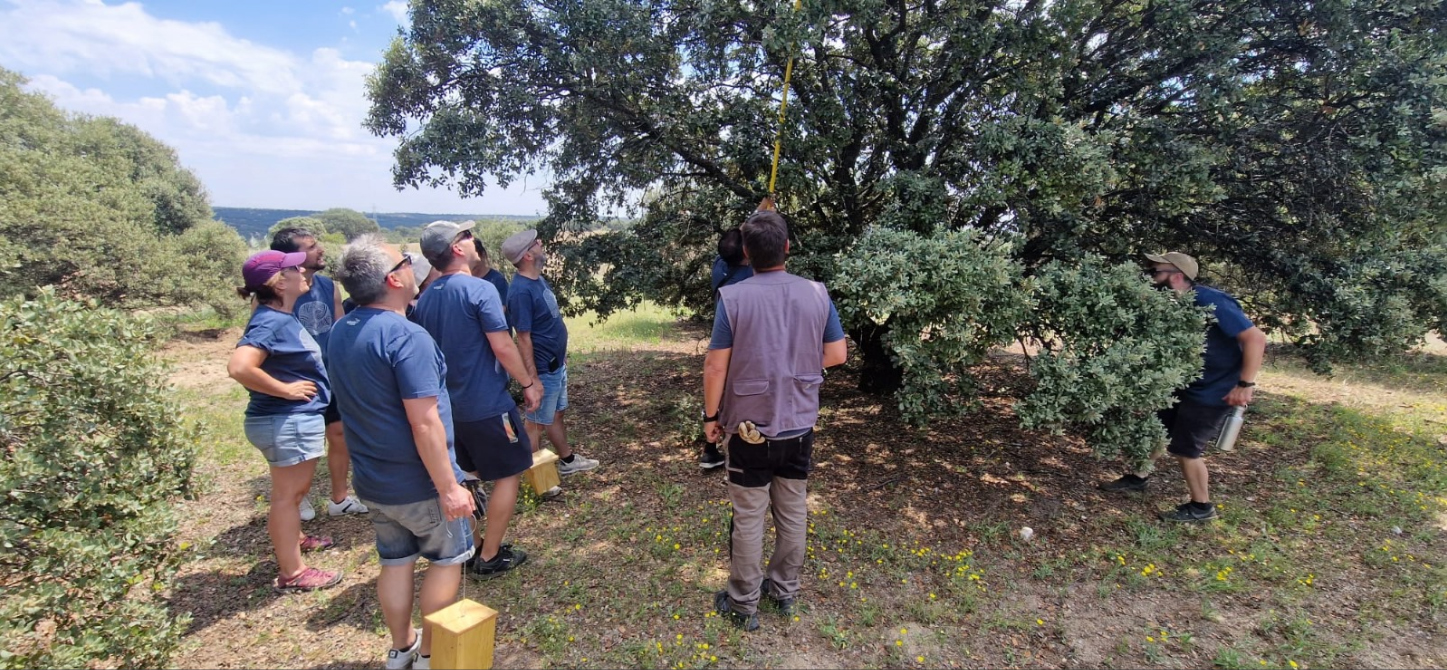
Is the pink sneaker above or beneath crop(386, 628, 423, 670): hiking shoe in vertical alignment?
beneath

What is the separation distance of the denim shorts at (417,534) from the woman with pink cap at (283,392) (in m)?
1.00

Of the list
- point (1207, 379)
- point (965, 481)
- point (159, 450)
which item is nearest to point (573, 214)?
point (159, 450)

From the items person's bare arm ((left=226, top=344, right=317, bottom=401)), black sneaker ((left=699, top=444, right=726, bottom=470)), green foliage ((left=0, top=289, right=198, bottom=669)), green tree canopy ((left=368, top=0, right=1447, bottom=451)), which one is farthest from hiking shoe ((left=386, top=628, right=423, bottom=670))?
green tree canopy ((left=368, top=0, right=1447, bottom=451))

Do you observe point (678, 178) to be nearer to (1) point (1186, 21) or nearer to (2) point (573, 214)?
(2) point (573, 214)

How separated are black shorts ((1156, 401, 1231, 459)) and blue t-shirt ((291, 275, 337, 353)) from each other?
5.68 meters

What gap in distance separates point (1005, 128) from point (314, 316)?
Answer: 5.02 m

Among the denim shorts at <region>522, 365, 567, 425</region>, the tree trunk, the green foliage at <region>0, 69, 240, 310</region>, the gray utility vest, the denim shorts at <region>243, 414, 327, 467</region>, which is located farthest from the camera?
the green foliage at <region>0, 69, 240, 310</region>

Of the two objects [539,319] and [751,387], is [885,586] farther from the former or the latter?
[539,319]

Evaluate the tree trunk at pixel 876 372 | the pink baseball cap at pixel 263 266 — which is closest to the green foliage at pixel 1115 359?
the tree trunk at pixel 876 372

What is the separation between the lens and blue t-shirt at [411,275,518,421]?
3.07 meters

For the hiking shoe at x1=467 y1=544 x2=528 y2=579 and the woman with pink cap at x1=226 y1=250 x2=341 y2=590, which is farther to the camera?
the hiking shoe at x1=467 y1=544 x2=528 y2=579

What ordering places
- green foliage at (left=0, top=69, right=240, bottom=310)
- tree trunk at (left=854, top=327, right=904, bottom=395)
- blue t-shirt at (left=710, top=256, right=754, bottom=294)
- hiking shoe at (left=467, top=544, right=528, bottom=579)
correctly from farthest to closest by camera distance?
green foliage at (left=0, top=69, right=240, bottom=310) < tree trunk at (left=854, top=327, right=904, bottom=395) < blue t-shirt at (left=710, top=256, right=754, bottom=294) < hiking shoe at (left=467, top=544, right=528, bottom=579)

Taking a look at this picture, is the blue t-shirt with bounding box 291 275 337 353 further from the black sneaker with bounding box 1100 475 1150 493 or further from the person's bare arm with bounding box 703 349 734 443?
the black sneaker with bounding box 1100 475 1150 493

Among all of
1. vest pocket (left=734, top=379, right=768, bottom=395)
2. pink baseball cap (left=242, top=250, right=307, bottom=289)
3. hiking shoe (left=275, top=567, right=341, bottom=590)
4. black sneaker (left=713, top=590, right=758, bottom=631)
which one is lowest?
hiking shoe (left=275, top=567, right=341, bottom=590)
